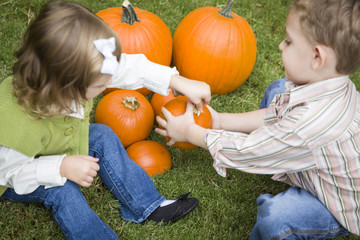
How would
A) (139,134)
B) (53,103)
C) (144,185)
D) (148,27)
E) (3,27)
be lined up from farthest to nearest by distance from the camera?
(3,27) → (148,27) → (139,134) → (144,185) → (53,103)

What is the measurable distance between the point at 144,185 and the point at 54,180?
1.85 feet

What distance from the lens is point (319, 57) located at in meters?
1.76

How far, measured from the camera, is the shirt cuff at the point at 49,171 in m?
1.75

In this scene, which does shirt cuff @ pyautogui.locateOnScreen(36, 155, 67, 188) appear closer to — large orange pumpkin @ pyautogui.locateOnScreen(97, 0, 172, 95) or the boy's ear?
large orange pumpkin @ pyautogui.locateOnScreen(97, 0, 172, 95)

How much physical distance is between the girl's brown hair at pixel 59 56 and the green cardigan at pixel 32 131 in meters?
0.12

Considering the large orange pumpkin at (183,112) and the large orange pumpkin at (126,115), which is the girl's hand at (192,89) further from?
the large orange pumpkin at (126,115)

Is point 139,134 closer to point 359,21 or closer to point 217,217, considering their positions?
point 217,217

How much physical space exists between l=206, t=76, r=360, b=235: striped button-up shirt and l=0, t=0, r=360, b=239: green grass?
417 millimetres

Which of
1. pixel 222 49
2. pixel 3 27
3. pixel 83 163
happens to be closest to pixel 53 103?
pixel 83 163

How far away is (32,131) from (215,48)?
158 centimetres

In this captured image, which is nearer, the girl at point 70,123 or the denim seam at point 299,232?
the girl at point 70,123

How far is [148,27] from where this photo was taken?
2.78 meters

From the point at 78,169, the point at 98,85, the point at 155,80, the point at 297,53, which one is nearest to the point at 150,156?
the point at 155,80

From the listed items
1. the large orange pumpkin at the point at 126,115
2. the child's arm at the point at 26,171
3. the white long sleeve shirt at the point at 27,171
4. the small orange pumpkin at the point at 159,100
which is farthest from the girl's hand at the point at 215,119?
the child's arm at the point at 26,171
